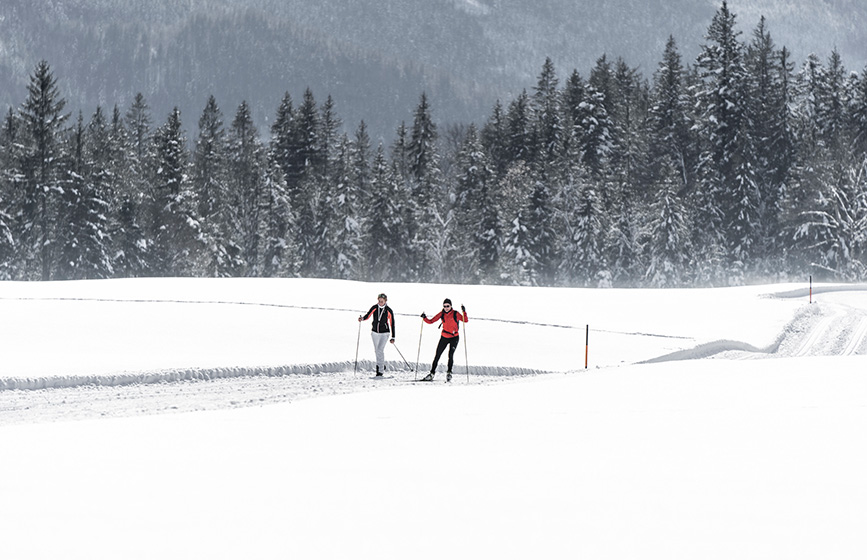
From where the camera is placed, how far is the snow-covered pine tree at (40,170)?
63.1 m

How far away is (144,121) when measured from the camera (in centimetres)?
9394

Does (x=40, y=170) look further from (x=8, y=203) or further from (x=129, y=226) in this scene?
(x=129, y=226)

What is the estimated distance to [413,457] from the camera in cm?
873

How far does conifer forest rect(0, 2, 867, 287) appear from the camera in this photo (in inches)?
2537

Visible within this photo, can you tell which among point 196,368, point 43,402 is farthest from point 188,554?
point 196,368

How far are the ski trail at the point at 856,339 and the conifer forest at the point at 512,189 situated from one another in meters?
34.6

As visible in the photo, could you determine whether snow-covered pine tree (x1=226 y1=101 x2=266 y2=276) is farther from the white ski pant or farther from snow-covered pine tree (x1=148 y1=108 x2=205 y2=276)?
the white ski pant

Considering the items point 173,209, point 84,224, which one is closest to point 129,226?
point 84,224

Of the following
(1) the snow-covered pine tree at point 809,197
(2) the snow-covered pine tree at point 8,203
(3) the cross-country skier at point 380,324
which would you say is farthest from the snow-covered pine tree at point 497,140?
(3) the cross-country skier at point 380,324

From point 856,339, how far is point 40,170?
175 ft

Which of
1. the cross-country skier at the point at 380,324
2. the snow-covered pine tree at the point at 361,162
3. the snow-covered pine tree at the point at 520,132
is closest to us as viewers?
the cross-country skier at the point at 380,324

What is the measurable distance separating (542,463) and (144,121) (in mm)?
91929

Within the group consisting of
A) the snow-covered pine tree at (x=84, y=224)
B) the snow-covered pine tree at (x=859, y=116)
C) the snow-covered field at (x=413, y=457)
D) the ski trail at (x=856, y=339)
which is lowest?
the snow-covered field at (x=413, y=457)

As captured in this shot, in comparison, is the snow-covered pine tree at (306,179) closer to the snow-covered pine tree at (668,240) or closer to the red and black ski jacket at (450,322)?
the snow-covered pine tree at (668,240)
